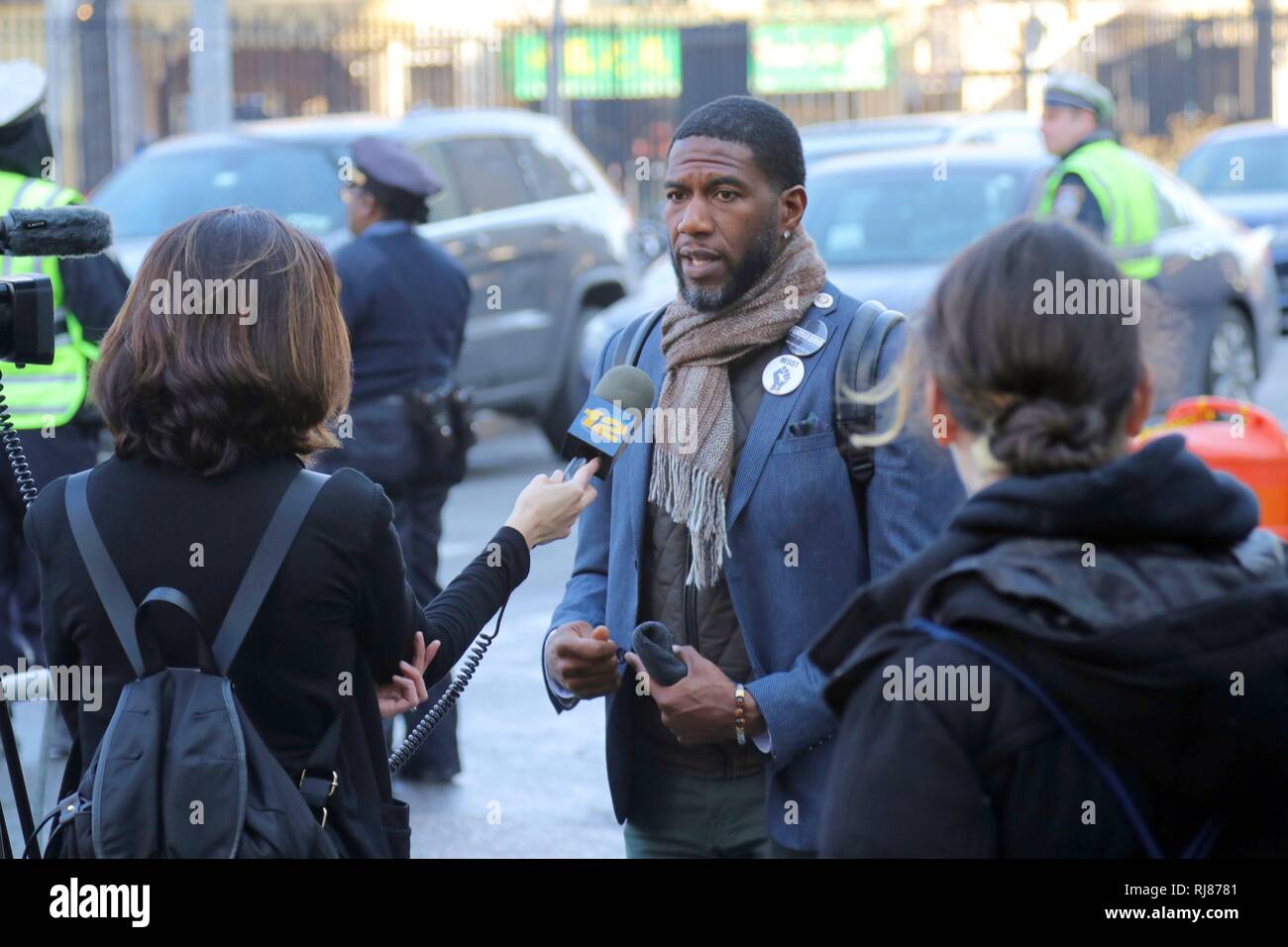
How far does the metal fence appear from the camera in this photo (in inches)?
878

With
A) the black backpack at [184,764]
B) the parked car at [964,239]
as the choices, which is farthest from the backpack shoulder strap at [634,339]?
the parked car at [964,239]

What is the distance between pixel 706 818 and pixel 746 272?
93 centimetres

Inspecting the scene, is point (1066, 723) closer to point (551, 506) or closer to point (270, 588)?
point (270, 588)

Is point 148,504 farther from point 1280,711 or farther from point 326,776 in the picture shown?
point 1280,711

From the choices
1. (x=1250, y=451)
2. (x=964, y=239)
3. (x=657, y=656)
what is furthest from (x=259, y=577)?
(x=964, y=239)

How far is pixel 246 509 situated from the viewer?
245 cm

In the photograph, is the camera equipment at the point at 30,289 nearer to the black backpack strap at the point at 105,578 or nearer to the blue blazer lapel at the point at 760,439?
the black backpack strap at the point at 105,578

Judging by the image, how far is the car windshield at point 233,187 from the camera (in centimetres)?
996

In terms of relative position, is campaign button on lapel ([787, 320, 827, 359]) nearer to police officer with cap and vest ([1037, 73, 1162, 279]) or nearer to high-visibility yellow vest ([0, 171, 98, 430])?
high-visibility yellow vest ([0, 171, 98, 430])

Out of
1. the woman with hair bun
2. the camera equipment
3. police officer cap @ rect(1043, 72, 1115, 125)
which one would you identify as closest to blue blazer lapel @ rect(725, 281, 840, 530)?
the woman with hair bun

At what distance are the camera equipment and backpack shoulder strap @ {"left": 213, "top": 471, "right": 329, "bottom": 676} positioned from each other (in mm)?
763
